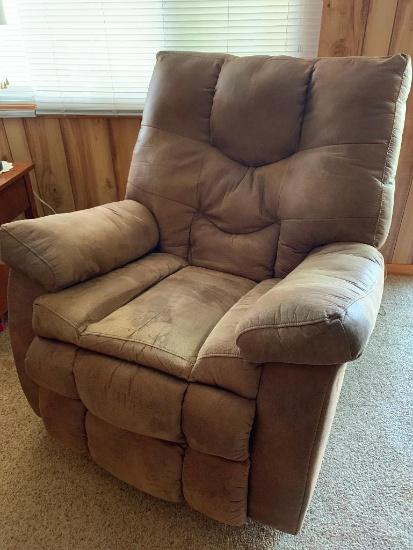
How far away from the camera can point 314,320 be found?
32.3 inches

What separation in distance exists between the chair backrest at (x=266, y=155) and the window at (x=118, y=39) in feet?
1.36

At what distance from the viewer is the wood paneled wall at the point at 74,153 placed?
82.0 inches

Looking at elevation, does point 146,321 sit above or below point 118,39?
below

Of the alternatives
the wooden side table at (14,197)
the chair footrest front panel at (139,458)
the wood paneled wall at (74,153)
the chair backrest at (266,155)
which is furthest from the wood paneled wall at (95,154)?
the chair footrest front panel at (139,458)

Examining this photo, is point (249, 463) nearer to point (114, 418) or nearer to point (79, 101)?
point (114, 418)

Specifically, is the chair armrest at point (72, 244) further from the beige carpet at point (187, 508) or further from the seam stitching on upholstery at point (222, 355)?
the beige carpet at point (187, 508)

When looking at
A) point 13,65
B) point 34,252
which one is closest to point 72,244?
point 34,252

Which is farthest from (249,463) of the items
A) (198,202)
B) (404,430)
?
(198,202)

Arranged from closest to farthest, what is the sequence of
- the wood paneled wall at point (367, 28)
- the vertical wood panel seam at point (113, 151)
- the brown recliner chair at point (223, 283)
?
the brown recliner chair at point (223, 283), the wood paneled wall at point (367, 28), the vertical wood panel seam at point (113, 151)

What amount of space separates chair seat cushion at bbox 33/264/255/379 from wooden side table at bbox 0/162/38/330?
767 mm

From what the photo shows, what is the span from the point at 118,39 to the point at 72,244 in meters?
1.19

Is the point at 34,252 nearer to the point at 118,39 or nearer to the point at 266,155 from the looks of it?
the point at 266,155

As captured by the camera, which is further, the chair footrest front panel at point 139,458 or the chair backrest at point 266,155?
the chair backrest at point 266,155

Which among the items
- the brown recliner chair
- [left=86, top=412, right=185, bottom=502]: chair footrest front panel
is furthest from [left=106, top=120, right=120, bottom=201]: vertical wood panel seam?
[left=86, top=412, right=185, bottom=502]: chair footrest front panel
